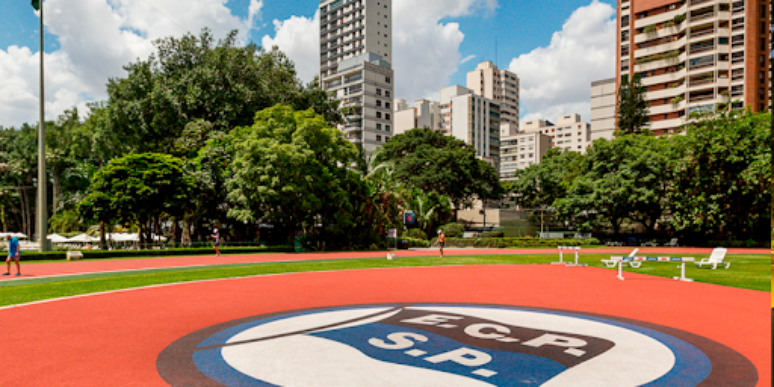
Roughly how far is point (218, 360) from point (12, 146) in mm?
76409

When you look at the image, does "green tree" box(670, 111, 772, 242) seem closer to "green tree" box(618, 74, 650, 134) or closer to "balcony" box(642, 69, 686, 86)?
"green tree" box(618, 74, 650, 134)

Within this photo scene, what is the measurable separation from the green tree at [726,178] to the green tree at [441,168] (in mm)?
24874

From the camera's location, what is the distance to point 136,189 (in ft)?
112

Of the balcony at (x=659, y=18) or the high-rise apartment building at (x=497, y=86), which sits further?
the high-rise apartment building at (x=497, y=86)

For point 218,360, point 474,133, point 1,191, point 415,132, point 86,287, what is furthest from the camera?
point 474,133

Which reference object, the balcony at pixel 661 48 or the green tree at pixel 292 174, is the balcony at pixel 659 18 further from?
the green tree at pixel 292 174

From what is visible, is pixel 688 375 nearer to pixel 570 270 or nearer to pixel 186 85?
pixel 570 270

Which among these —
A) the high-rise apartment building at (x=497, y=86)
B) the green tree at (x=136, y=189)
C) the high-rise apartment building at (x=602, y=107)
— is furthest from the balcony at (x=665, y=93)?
the high-rise apartment building at (x=497, y=86)

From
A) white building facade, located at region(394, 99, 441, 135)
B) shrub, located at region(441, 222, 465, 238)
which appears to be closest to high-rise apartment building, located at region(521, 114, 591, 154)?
white building facade, located at region(394, 99, 441, 135)

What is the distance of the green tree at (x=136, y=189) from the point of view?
3409 cm

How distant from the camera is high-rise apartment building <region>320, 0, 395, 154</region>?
98375 millimetres

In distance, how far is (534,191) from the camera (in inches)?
2625

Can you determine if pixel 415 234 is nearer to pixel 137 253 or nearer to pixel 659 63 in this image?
pixel 137 253

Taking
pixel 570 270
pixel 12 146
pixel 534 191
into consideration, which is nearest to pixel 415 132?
pixel 534 191
